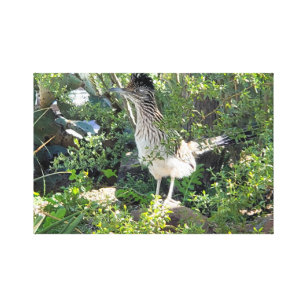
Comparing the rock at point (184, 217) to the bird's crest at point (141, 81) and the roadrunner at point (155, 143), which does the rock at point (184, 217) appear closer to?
the roadrunner at point (155, 143)

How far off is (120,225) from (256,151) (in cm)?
127

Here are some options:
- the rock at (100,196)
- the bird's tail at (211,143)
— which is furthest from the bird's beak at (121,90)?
the rock at (100,196)

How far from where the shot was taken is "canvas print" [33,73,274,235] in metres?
3.46

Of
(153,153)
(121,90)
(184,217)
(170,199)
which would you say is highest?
(121,90)

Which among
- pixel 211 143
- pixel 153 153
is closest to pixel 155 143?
pixel 153 153

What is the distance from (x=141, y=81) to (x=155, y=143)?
1.74 ft

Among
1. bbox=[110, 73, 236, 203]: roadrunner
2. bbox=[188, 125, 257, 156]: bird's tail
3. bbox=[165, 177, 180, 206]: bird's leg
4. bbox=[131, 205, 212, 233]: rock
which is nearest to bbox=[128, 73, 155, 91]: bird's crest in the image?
bbox=[110, 73, 236, 203]: roadrunner

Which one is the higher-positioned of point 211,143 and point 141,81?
point 141,81

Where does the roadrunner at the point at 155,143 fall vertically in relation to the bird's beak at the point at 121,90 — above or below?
below

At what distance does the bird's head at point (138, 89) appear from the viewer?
3529 millimetres

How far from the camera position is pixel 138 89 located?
11.7ft

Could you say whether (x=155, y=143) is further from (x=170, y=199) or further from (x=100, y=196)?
(x=100, y=196)

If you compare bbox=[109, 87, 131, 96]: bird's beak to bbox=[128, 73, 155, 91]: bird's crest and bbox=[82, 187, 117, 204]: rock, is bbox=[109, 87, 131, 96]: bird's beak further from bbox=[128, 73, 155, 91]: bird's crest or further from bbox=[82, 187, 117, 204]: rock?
bbox=[82, 187, 117, 204]: rock

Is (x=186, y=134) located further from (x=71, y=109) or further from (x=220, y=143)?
(x=71, y=109)
